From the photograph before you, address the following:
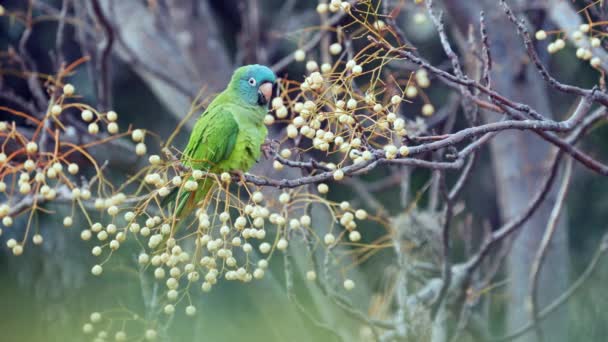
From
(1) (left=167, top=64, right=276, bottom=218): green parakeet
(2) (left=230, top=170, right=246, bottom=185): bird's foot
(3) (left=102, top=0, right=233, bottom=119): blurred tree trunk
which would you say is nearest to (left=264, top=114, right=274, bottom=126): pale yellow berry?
(1) (left=167, top=64, right=276, bottom=218): green parakeet

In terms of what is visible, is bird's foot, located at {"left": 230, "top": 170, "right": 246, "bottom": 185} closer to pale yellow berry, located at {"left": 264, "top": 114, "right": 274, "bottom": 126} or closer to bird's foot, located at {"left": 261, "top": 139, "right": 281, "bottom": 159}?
bird's foot, located at {"left": 261, "top": 139, "right": 281, "bottom": 159}

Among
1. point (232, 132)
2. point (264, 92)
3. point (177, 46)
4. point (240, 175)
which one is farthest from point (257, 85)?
point (177, 46)

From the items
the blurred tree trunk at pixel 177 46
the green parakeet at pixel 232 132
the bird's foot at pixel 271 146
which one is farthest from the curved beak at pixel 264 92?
the blurred tree trunk at pixel 177 46

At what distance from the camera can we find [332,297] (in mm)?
2520

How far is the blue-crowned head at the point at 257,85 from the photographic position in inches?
102

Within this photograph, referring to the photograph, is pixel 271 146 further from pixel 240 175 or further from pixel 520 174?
pixel 520 174

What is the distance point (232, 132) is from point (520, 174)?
2.02 metres

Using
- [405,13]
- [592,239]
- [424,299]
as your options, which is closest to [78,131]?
[424,299]

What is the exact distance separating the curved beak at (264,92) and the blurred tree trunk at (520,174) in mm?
1498

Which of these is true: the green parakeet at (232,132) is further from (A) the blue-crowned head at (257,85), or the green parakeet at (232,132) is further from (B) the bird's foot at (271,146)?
(B) the bird's foot at (271,146)

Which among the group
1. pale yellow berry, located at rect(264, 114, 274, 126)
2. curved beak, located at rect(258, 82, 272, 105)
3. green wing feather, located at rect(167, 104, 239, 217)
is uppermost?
curved beak, located at rect(258, 82, 272, 105)

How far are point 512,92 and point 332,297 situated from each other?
1.87m

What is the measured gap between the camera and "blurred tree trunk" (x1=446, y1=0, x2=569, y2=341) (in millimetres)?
3738

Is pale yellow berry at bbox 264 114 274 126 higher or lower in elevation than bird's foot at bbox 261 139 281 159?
higher
